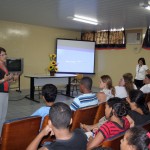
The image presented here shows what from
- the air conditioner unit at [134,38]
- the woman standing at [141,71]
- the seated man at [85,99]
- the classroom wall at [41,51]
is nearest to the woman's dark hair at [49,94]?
the seated man at [85,99]

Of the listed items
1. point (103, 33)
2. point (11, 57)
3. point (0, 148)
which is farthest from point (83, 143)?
point (103, 33)

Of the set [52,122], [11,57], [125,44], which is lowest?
[52,122]

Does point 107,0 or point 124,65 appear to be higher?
point 107,0

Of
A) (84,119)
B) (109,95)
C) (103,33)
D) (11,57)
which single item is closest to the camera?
(84,119)

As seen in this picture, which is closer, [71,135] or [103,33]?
[71,135]

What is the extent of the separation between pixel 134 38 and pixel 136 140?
7.43m

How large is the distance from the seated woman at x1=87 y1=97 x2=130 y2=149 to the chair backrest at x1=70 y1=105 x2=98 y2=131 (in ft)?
1.31

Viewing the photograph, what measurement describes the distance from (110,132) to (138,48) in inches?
269

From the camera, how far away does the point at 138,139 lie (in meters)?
1.27

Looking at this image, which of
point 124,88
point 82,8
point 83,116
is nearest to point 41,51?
point 82,8

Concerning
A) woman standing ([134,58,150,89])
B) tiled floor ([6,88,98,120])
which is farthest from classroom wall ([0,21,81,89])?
woman standing ([134,58,150,89])

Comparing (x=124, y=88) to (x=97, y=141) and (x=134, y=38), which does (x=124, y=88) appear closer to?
(x=97, y=141)

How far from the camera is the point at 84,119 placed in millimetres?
2576

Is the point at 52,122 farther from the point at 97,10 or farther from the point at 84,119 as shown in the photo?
the point at 97,10
